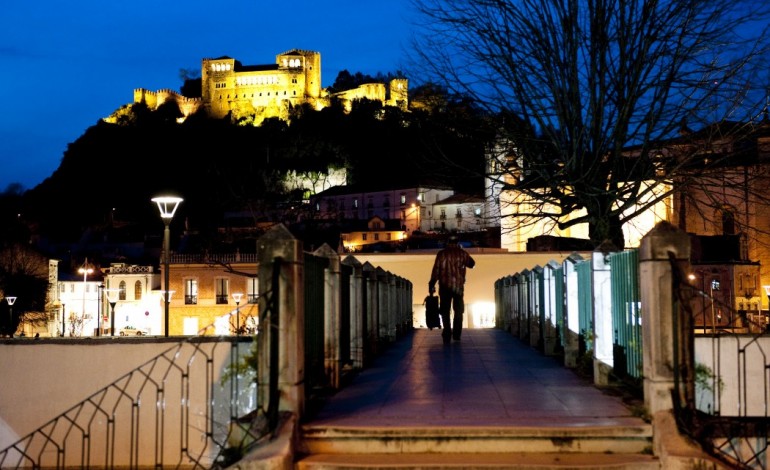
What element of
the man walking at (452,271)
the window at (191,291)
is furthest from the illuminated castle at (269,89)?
the man walking at (452,271)

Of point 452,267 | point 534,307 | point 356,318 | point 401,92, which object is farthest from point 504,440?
point 401,92

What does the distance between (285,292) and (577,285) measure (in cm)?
455

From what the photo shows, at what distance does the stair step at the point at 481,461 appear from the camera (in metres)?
6.24

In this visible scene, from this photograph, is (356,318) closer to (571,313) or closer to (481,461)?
(571,313)

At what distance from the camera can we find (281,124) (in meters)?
141

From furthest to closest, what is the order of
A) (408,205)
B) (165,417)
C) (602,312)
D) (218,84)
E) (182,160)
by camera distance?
1. (218,84)
2. (182,160)
3. (408,205)
4. (165,417)
5. (602,312)

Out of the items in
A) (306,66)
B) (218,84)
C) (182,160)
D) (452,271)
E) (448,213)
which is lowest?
(452,271)

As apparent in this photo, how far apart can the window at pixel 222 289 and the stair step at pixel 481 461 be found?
5326 centimetres

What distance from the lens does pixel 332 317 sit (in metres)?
9.67

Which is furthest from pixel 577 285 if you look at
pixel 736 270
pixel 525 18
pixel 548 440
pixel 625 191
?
pixel 736 270

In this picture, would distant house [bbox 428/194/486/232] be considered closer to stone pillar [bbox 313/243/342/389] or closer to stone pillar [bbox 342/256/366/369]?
stone pillar [bbox 342/256/366/369]

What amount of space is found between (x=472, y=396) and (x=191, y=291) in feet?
174

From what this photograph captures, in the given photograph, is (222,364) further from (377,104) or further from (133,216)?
(377,104)

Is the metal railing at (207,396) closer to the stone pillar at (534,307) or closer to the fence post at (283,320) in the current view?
the fence post at (283,320)
